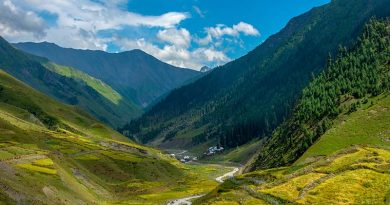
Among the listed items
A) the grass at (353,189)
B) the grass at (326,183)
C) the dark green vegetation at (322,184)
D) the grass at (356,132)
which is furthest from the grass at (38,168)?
the grass at (356,132)

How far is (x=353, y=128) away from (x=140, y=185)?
87957 mm

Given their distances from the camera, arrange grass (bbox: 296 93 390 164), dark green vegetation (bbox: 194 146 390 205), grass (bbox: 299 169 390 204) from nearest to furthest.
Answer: grass (bbox: 299 169 390 204) → dark green vegetation (bbox: 194 146 390 205) → grass (bbox: 296 93 390 164)

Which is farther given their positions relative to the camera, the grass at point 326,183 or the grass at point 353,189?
the grass at point 326,183

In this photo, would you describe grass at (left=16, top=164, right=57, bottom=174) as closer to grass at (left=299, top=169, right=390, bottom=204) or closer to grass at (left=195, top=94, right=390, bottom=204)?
grass at (left=195, top=94, right=390, bottom=204)

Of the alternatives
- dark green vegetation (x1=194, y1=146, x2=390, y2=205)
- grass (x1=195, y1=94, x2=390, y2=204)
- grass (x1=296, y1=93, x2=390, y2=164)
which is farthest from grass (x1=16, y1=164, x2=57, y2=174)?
grass (x1=296, y1=93, x2=390, y2=164)

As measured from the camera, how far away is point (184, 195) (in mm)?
183000

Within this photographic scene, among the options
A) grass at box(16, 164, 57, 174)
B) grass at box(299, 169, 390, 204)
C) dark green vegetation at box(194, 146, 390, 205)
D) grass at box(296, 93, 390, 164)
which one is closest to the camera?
grass at box(299, 169, 390, 204)

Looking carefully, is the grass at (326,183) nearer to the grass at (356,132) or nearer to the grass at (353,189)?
the grass at (353,189)

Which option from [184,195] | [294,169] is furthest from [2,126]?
[294,169]

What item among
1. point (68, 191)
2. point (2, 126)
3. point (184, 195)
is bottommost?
point (184, 195)

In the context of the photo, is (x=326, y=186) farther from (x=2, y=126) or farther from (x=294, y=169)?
(x=2, y=126)

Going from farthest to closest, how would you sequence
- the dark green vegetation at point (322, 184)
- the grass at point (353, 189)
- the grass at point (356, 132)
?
the grass at point (356, 132), the dark green vegetation at point (322, 184), the grass at point (353, 189)

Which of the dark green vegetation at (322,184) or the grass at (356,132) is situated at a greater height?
the grass at (356,132)

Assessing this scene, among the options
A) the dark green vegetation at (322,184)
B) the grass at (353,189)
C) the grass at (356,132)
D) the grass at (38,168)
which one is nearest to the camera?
the grass at (353,189)
